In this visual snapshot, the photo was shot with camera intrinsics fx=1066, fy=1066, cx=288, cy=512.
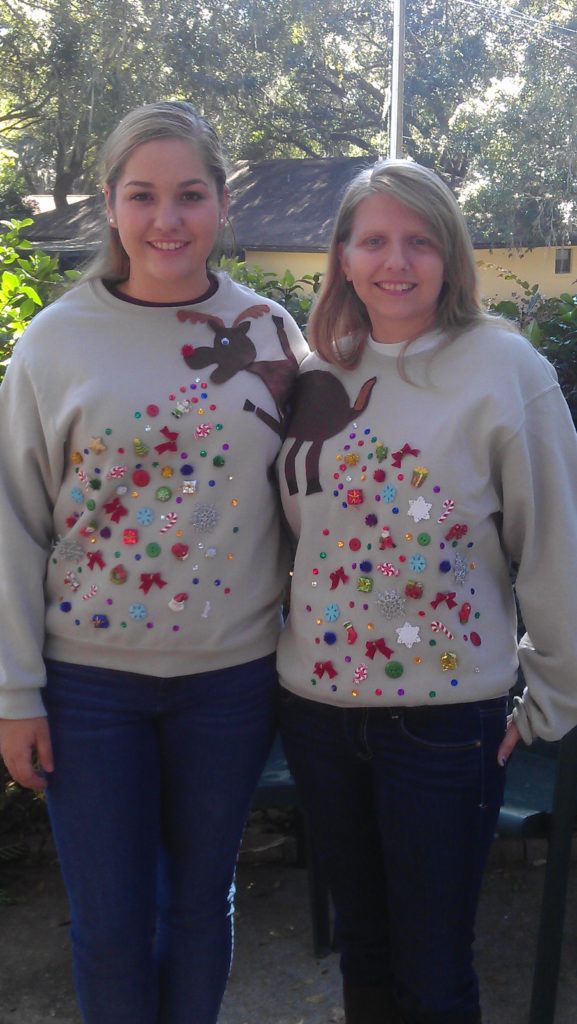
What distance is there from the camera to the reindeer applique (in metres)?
2.06

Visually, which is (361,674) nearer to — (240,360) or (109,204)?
(240,360)

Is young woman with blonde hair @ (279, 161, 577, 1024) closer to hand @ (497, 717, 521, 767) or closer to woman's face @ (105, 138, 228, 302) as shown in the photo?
hand @ (497, 717, 521, 767)

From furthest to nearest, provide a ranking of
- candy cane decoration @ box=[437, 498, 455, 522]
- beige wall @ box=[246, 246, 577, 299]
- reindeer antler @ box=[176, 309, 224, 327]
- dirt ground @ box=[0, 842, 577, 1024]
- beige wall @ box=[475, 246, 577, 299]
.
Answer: beige wall @ box=[475, 246, 577, 299]
beige wall @ box=[246, 246, 577, 299]
dirt ground @ box=[0, 842, 577, 1024]
reindeer antler @ box=[176, 309, 224, 327]
candy cane decoration @ box=[437, 498, 455, 522]

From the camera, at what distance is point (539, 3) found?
2914cm

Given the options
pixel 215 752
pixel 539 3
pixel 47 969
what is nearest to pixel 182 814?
pixel 215 752

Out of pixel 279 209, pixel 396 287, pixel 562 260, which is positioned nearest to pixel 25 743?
pixel 396 287

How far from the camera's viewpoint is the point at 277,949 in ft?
9.91

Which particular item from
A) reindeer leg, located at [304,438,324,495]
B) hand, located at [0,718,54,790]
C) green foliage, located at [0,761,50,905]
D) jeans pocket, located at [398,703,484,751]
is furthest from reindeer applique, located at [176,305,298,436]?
green foliage, located at [0,761,50,905]

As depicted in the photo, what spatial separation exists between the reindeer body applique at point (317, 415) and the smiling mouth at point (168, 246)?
36 cm

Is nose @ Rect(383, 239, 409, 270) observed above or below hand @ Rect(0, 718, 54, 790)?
above

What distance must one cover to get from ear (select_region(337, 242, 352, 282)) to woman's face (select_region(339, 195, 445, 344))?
10 centimetres

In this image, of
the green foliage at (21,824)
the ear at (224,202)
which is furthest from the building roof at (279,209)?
the ear at (224,202)

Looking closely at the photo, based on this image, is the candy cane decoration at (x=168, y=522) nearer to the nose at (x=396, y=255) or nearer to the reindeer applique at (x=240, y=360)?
the reindeer applique at (x=240, y=360)

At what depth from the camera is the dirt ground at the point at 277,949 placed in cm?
275
